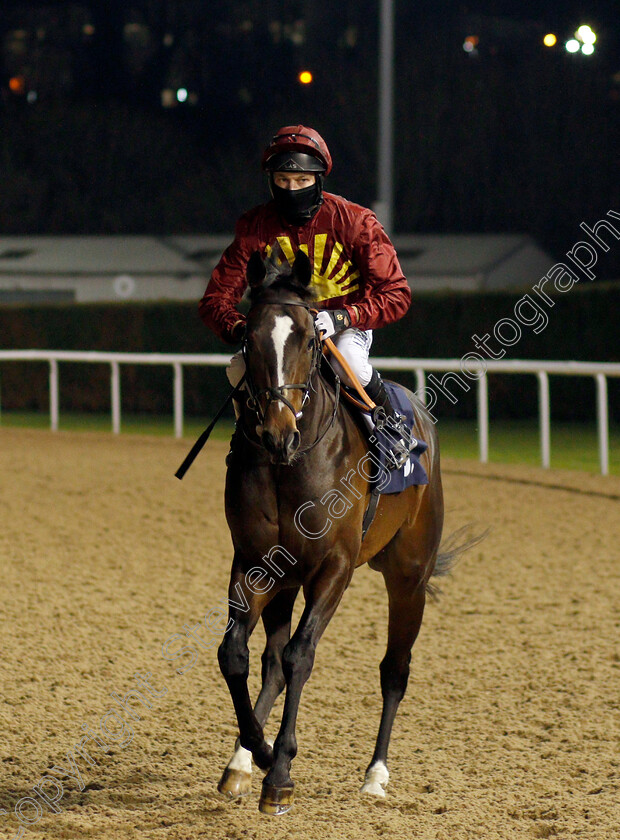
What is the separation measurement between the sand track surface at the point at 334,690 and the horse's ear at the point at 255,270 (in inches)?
59.0

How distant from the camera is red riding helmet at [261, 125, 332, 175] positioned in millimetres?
3350

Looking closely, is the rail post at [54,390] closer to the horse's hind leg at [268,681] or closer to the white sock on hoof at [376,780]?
the horse's hind leg at [268,681]

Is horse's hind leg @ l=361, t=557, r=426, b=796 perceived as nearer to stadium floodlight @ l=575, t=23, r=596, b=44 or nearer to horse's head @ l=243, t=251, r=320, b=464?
horse's head @ l=243, t=251, r=320, b=464

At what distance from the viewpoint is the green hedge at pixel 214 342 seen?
1346 cm

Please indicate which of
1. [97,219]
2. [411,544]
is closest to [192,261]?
[97,219]

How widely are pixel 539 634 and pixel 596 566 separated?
146 cm

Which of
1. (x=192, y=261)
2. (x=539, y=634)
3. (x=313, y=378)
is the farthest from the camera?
(x=192, y=261)

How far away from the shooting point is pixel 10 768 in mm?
3549

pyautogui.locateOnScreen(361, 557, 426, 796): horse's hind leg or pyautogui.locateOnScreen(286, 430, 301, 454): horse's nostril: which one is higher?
pyautogui.locateOnScreen(286, 430, 301, 454): horse's nostril

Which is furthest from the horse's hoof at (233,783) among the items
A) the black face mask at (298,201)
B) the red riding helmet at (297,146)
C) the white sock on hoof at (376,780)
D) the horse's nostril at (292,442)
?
the red riding helmet at (297,146)

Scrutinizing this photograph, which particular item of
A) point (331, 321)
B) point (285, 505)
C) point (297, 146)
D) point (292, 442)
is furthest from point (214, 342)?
point (292, 442)

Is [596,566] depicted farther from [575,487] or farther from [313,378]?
[313,378]

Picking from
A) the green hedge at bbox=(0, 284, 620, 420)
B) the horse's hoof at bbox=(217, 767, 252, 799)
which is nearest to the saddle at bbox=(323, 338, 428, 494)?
the horse's hoof at bbox=(217, 767, 252, 799)

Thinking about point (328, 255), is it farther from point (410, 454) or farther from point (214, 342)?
point (214, 342)
